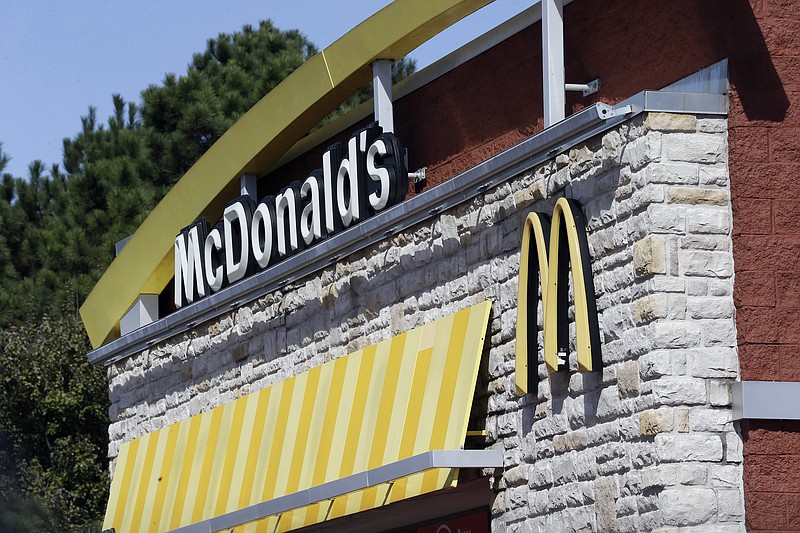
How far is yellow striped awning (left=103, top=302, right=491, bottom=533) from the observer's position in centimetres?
1217

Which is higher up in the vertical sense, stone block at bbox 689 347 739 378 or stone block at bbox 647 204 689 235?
stone block at bbox 647 204 689 235

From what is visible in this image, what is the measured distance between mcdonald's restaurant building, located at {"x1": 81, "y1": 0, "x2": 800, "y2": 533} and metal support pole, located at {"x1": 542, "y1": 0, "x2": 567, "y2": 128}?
0.06 feet

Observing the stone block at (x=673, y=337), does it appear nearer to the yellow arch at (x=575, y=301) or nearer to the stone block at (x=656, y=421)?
the stone block at (x=656, y=421)

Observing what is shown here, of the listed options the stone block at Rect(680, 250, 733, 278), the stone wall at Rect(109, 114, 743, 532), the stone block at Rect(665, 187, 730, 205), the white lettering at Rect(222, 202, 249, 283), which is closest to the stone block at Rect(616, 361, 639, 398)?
the stone wall at Rect(109, 114, 743, 532)

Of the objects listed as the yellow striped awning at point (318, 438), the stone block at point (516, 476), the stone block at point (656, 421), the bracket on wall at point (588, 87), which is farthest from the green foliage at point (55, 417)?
the stone block at point (656, 421)

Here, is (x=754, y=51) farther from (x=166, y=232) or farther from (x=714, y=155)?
(x=166, y=232)

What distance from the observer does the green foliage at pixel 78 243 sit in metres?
29.9

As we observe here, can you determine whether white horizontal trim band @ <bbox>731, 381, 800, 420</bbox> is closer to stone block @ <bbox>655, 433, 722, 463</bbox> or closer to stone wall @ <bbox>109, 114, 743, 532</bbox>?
stone wall @ <bbox>109, 114, 743, 532</bbox>

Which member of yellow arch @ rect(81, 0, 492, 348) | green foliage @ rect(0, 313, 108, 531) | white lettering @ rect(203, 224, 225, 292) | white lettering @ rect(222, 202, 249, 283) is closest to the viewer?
yellow arch @ rect(81, 0, 492, 348)

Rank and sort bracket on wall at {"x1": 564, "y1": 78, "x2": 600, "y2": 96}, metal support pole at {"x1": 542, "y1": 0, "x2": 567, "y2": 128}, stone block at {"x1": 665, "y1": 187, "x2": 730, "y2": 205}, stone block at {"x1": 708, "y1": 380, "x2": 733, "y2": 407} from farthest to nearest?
bracket on wall at {"x1": 564, "y1": 78, "x2": 600, "y2": 96}, metal support pole at {"x1": 542, "y1": 0, "x2": 567, "y2": 128}, stone block at {"x1": 665, "y1": 187, "x2": 730, "y2": 205}, stone block at {"x1": 708, "y1": 380, "x2": 733, "y2": 407}

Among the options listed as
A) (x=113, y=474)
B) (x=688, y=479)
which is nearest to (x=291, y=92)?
(x=113, y=474)

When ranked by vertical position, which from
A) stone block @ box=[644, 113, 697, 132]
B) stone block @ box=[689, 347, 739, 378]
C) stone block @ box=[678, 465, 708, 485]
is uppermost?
stone block @ box=[644, 113, 697, 132]

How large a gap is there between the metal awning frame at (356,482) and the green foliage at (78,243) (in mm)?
15014

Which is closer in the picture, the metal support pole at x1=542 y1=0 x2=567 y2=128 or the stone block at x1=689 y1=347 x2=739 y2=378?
the stone block at x1=689 y1=347 x2=739 y2=378
